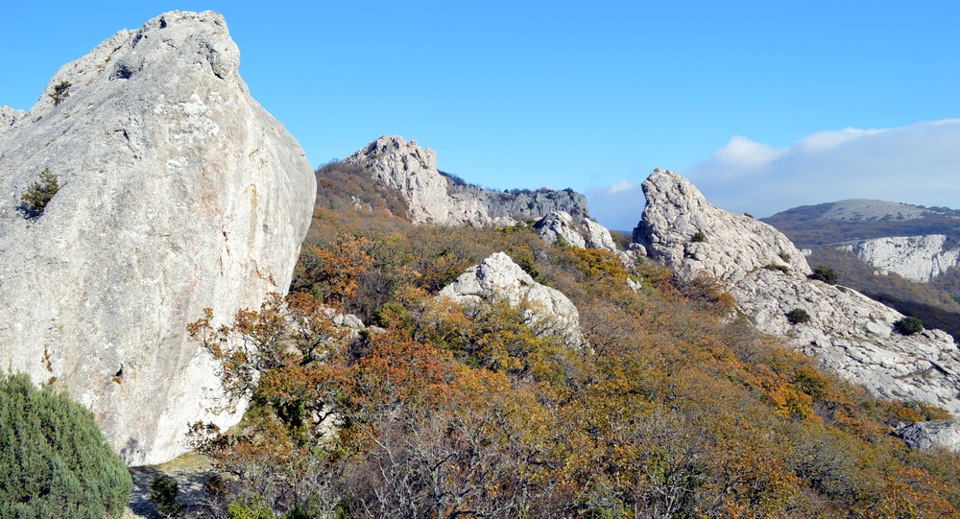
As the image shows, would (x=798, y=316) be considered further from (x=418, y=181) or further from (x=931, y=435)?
(x=418, y=181)

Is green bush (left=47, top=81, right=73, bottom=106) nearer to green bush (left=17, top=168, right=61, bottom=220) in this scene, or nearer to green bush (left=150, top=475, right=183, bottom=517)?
green bush (left=17, top=168, right=61, bottom=220)

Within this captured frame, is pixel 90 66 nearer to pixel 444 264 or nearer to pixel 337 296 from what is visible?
pixel 337 296

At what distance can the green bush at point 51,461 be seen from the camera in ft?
31.1

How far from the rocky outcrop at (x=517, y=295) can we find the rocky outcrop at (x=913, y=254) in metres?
144

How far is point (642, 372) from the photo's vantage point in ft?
87.0

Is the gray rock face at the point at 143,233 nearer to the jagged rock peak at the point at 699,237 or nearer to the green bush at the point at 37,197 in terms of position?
the green bush at the point at 37,197

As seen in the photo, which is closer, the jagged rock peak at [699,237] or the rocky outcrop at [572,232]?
the jagged rock peak at [699,237]

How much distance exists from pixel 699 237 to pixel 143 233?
60.3m

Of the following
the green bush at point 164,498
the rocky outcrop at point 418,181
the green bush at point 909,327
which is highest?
the rocky outcrop at point 418,181

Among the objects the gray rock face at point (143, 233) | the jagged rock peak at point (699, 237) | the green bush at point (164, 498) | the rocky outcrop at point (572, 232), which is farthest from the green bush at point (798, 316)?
the green bush at point (164, 498)

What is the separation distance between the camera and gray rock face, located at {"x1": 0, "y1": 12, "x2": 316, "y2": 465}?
12734mm

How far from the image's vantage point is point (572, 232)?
2539 inches

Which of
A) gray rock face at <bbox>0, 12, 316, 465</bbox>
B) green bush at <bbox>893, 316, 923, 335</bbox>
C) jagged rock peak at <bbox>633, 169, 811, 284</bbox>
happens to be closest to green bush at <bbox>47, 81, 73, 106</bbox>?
gray rock face at <bbox>0, 12, 316, 465</bbox>

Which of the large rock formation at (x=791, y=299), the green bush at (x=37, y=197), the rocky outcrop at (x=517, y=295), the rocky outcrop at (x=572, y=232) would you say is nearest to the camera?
the green bush at (x=37, y=197)
